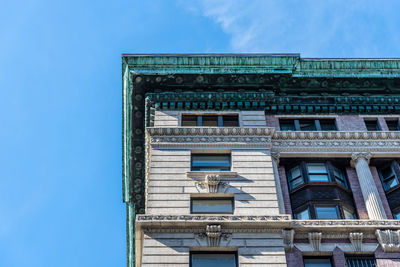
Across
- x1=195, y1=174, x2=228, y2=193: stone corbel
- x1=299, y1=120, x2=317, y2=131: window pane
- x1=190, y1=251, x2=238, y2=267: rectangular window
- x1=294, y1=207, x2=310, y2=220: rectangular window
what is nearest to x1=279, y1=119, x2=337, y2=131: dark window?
x1=299, y1=120, x2=317, y2=131: window pane

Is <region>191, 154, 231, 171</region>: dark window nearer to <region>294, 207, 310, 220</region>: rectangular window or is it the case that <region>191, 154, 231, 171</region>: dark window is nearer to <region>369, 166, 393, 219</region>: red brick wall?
<region>294, 207, 310, 220</region>: rectangular window

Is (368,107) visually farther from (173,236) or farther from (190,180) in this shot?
(173,236)

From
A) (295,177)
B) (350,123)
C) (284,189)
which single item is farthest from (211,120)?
(350,123)

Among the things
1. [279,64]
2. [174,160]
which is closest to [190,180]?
[174,160]

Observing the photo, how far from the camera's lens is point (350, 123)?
40.3 m

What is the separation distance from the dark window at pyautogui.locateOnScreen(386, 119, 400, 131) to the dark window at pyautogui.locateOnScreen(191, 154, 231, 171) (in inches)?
409

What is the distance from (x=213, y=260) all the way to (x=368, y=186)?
389 inches

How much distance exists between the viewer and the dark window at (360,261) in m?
30.3

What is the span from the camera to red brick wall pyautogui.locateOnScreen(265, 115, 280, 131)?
1577 inches

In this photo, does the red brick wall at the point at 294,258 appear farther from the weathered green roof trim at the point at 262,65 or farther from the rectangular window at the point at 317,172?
the weathered green roof trim at the point at 262,65

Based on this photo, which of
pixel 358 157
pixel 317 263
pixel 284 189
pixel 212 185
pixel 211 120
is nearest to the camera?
pixel 317 263

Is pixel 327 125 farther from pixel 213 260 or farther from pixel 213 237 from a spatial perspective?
pixel 213 260

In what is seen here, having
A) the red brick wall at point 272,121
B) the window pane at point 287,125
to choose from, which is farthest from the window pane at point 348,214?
the window pane at point 287,125

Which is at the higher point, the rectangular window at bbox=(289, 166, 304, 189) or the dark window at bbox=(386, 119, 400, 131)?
the dark window at bbox=(386, 119, 400, 131)
